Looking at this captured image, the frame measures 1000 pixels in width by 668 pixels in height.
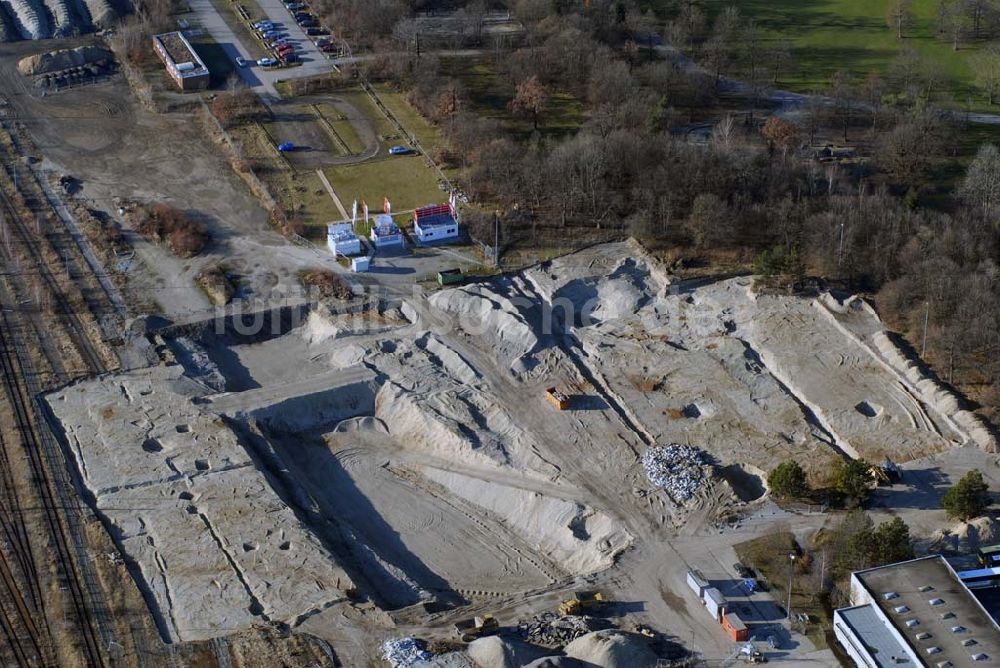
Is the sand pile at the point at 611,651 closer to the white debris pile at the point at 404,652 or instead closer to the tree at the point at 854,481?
the white debris pile at the point at 404,652

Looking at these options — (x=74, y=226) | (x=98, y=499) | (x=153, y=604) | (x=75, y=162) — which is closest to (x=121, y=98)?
(x=75, y=162)

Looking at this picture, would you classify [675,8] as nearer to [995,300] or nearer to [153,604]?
[995,300]

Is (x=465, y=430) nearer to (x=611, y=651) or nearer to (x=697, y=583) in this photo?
(x=697, y=583)

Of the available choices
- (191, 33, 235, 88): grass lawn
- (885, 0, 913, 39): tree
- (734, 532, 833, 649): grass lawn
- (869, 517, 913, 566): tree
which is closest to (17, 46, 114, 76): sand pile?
(191, 33, 235, 88): grass lawn

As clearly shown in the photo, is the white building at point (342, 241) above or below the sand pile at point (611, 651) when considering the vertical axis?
above

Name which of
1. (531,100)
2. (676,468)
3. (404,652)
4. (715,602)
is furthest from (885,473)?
(531,100)

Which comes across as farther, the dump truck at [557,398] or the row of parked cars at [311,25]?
the row of parked cars at [311,25]

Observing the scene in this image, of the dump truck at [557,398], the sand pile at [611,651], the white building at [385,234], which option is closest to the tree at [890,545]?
the sand pile at [611,651]
